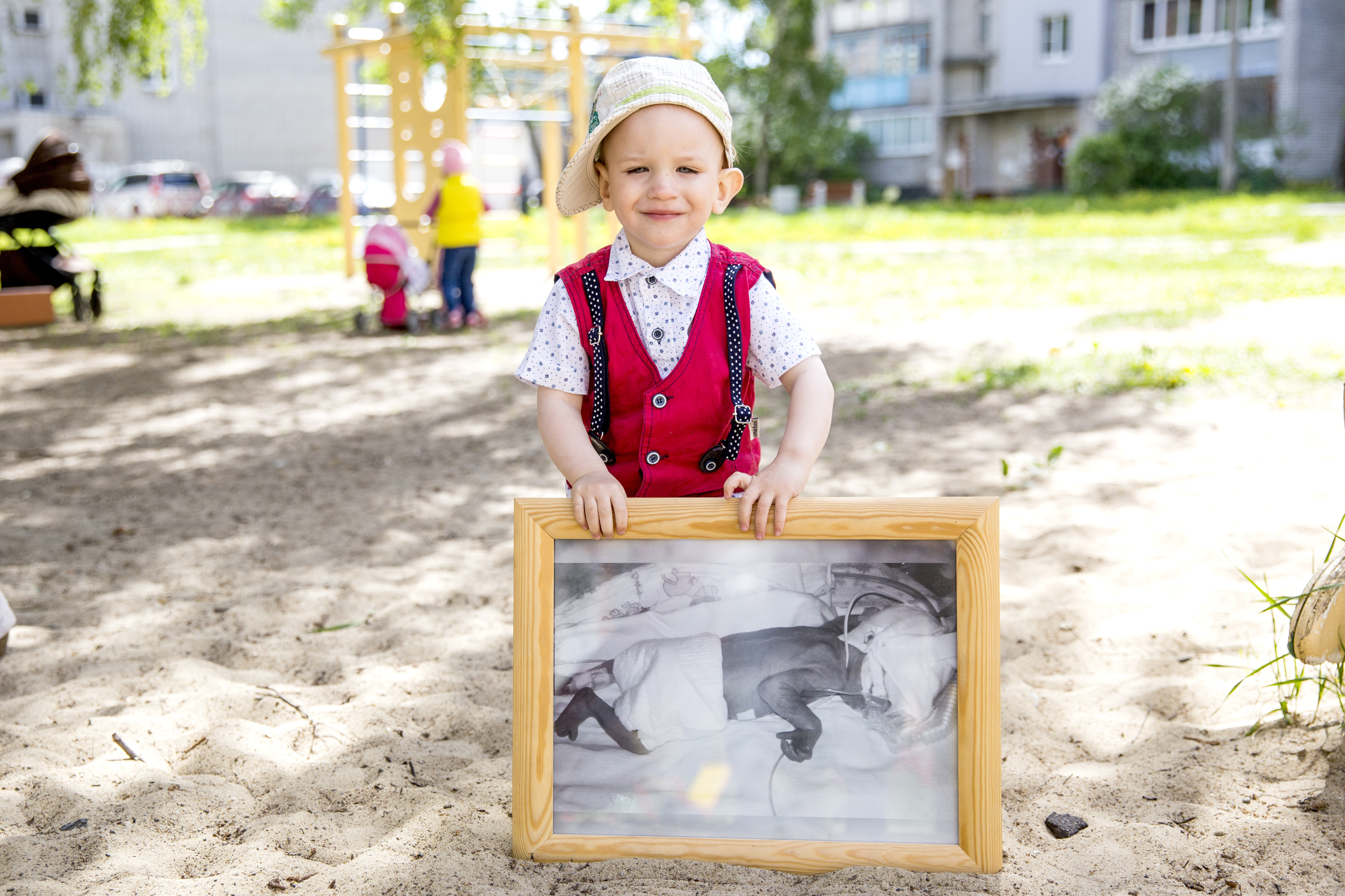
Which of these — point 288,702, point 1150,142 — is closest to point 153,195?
point 1150,142

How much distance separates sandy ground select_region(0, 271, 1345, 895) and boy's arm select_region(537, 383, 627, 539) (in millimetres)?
622

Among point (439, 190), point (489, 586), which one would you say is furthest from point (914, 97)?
point (489, 586)

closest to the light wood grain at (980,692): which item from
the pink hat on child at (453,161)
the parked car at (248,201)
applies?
the pink hat on child at (453,161)

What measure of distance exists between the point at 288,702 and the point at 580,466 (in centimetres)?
120

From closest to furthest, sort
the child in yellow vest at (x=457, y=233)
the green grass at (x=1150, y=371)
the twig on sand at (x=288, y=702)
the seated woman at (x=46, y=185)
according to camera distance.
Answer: the twig on sand at (x=288, y=702) < the green grass at (x=1150, y=371) < the child in yellow vest at (x=457, y=233) < the seated woman at (x=46, y=185)

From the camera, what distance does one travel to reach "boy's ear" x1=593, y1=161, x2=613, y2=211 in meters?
2.28

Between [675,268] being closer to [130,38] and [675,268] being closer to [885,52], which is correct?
[130,38]

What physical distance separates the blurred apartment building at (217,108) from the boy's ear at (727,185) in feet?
129

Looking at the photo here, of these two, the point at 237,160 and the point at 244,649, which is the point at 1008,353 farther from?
the point at 237,160

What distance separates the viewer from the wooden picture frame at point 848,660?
78.5 inches

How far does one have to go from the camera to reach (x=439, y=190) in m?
10.1

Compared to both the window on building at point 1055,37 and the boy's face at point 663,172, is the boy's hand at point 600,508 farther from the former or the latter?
the window on building at point 1055,37

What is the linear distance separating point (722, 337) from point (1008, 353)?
232 inches

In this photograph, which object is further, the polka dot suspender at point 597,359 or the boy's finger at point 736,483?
the polka dot suspender at point 597,359
